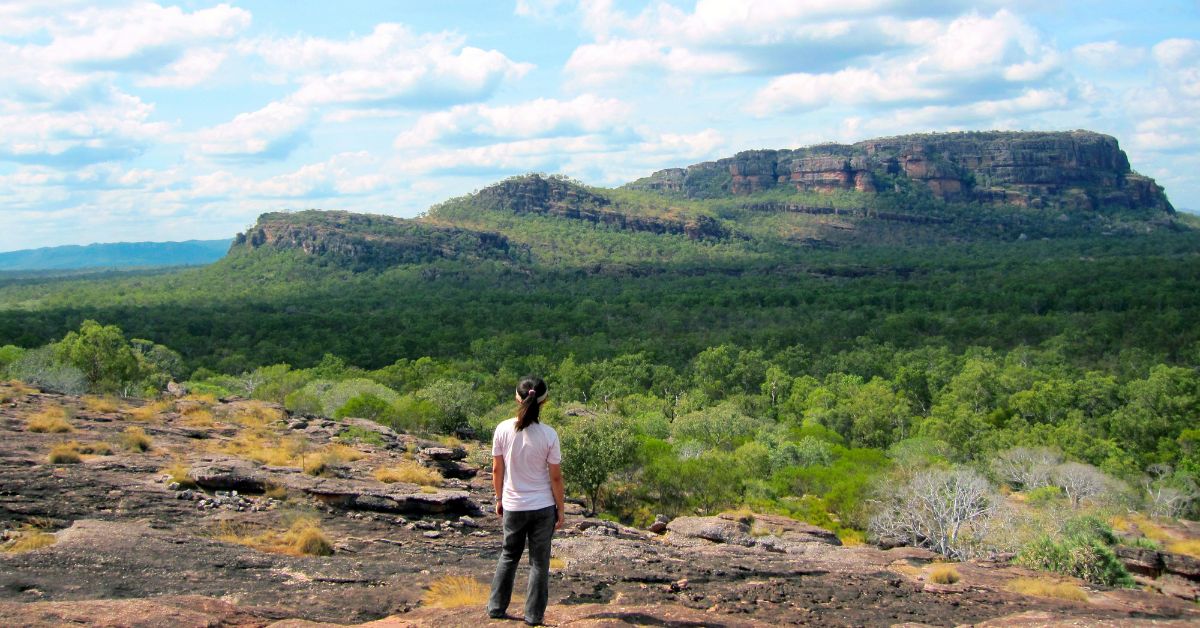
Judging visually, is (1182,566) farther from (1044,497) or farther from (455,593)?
(1044,497)

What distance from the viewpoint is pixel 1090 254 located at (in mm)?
140000

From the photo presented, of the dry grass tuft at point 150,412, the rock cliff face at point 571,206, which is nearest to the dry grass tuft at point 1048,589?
the dry grass tuft at point 150,412

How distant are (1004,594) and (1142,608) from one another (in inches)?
62.3

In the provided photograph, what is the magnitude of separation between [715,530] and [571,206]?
162268 mm

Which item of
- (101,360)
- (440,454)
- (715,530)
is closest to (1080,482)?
(715,530)

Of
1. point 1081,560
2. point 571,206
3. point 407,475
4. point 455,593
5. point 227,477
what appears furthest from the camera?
point 571,206

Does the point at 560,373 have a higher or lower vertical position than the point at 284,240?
lower

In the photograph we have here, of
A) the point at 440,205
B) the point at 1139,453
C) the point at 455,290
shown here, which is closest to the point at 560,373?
the point at 1139,453

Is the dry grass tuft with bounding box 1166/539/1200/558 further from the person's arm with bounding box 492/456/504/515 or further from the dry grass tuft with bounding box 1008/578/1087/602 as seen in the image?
the person's arm with bounding box 492/456/504/515

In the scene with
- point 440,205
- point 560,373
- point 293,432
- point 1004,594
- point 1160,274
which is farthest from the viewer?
point 440,205

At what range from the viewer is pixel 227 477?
14.7 meters

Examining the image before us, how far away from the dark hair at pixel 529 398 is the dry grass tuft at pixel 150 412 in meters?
17.6

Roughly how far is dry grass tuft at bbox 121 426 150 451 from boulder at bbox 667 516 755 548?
11163 millimetres

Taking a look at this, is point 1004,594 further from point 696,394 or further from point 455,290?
point 455,290
